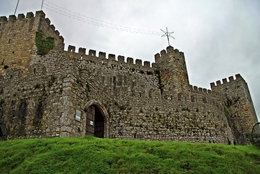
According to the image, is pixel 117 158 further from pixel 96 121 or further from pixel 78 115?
pixel 96 121

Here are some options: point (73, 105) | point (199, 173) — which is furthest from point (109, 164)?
point (73, 105)

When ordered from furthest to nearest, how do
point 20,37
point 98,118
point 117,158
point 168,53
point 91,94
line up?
point 168,53, point 20,37, point 98,118, point 91,94, point 117,158

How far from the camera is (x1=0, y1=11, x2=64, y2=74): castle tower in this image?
17.8 metres

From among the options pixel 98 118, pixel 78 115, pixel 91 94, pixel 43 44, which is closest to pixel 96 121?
pixel 98 118

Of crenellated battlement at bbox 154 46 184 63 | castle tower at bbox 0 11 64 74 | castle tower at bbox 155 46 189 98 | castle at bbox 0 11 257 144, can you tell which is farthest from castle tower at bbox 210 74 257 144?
castle tower at bbox 0 11 64 74

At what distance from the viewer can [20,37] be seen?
18.8 metres

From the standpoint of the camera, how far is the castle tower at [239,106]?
28.3 metres

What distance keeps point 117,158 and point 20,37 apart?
15.4 meters

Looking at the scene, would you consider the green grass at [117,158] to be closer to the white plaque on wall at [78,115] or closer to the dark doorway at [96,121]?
the white plaque on wall at [78,115]

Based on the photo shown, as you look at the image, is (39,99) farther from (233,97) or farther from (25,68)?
(233,97)

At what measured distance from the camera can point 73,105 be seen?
11.9 meters

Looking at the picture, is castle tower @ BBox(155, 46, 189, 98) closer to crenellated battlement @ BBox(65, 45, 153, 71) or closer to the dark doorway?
crenellated battlement @ BBox(65, 45, 153, 71)

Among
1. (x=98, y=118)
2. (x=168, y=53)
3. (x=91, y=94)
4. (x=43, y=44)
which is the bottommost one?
(x=98, y=118)

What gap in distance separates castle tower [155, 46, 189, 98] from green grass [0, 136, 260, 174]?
12.6 metres
